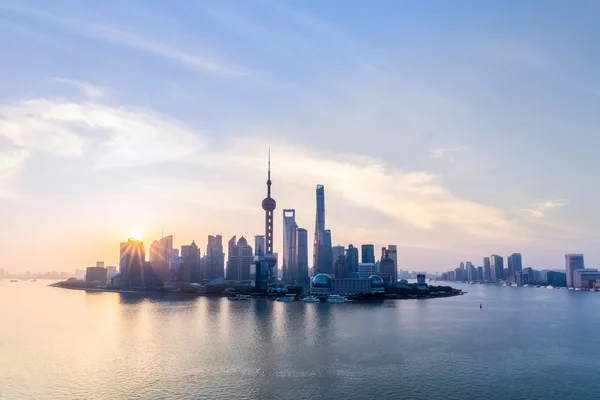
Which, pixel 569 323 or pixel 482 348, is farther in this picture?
pixel 569 323

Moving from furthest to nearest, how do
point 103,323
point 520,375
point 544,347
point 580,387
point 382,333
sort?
point 103,323 < point 382,333 < point 544,347 < point 520,375 < point 580,387

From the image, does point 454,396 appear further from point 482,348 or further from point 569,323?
point 569,323

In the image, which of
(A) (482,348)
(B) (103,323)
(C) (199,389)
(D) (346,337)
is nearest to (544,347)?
(A) (482,348)

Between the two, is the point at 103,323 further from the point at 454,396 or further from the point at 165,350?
the point at 454,396

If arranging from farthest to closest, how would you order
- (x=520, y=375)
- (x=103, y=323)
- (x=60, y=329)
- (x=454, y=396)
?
(x=103, y=323) → (x=60, y=329) → (x=520, y=375) → (x=454, y=396)

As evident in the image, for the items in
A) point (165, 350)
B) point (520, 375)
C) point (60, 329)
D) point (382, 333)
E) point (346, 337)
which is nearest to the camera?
point (520, 375)

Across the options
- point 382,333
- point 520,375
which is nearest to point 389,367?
point 520,375
